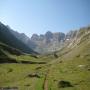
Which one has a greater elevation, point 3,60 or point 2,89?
point 3,60

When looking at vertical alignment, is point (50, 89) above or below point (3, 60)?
below

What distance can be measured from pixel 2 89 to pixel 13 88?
11.4 feet

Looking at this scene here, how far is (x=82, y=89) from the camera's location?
66.2 meters

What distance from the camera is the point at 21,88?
230 feet

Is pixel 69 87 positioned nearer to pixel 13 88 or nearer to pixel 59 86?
pixel 59 86

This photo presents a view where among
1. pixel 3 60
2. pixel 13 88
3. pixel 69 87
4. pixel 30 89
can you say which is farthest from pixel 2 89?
pixel 3 60

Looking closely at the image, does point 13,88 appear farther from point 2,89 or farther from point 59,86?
point 59,86

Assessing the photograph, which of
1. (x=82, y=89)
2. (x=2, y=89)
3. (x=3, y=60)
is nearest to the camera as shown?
(x=82, y=89)

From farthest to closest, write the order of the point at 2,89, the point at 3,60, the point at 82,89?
1. the point at 3,60
2. the point at 2,89
3. the point at 82,89

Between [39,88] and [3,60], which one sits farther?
[3,60]

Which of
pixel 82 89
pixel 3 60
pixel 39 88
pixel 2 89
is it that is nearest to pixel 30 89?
pixel 39 88

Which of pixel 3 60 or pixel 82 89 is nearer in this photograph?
pixel 82 89

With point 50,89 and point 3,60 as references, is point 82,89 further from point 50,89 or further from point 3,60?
point 3,60

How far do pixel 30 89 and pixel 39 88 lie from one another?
9.30 feet
